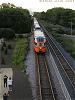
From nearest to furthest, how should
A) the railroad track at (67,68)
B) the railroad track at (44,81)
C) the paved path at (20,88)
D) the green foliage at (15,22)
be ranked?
the paved path at (20,88), the railroad track at (44,81), the railroad track at (67,68), the green foliage at (15,22)

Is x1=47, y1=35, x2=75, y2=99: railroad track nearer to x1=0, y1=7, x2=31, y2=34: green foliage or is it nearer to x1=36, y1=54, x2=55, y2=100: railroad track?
x1=36, y1=54, x2=55, y2=100: railroad track

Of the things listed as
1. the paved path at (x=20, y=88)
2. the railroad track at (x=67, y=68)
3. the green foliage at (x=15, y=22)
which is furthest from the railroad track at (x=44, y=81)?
the green foliage at (x=15, y=22)

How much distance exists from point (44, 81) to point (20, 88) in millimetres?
3164

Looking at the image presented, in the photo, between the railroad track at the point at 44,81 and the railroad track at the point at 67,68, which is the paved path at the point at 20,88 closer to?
the railroad track at the point at 44,81

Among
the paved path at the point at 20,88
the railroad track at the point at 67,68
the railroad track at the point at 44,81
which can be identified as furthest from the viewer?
the railroad track at the point at 67,68

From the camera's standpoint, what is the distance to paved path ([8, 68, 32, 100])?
68.6 ft

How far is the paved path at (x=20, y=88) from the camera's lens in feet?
68.6

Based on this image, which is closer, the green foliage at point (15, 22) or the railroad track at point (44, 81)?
the railroad track at point (44, 81)

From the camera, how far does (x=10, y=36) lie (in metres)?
53.5

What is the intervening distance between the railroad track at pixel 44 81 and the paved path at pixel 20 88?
813 millimetres

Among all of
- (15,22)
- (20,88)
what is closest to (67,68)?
(20,88)

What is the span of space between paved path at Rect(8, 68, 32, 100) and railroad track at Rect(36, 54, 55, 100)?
0.81 meters

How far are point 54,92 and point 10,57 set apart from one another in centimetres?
1445

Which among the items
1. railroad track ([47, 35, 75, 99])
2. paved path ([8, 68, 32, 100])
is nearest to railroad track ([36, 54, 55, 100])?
paved path ([8, 68, 32, 100])
